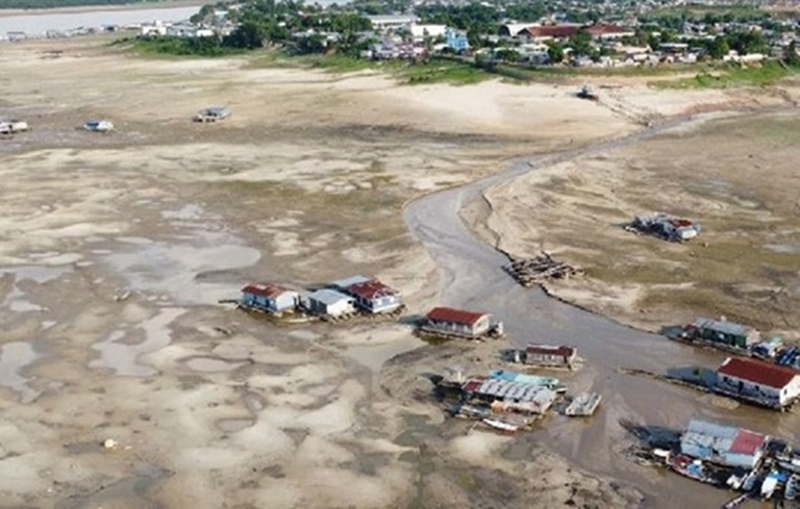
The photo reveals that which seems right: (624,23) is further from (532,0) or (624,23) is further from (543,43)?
(532,0)

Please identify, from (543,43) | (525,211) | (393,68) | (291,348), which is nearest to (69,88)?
(393,68)

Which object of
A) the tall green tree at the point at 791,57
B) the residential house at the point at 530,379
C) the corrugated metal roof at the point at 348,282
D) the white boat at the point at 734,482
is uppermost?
the tall green tree at the point at 791,57

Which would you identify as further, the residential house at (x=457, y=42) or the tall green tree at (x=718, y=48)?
the residential house at (x=457, y=42)

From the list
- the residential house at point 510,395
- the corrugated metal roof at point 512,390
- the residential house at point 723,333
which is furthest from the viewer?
the residential house at point 723,333

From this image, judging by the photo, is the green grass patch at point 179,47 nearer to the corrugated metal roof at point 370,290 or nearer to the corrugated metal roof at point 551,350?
the corrugated metal roof at point 370,290

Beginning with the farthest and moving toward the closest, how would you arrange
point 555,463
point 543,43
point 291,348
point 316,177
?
point 543,43, point 316,177, point 291,348, point 555,463

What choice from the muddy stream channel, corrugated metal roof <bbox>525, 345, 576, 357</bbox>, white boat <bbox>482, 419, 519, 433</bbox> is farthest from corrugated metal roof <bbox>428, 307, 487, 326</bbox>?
white boat <bbox>482, 419, 519, 433</bbox>

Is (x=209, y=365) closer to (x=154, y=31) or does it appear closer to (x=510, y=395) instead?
(x=510, y=395)

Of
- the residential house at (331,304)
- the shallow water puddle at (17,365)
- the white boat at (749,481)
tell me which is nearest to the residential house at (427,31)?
the residential house at (331,304)
